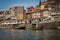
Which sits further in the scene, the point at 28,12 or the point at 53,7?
the point at 28,12

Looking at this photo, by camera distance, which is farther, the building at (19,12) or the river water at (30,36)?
the building at (19,12)

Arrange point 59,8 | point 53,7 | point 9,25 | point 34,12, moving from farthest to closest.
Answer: point 34,12 < point 53,7 < point 9,25 < point 59,8

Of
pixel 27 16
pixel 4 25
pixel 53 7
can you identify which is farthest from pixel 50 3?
pixel 4 25

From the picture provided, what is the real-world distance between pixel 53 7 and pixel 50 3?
286 cm

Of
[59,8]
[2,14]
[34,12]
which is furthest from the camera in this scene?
[2,14]

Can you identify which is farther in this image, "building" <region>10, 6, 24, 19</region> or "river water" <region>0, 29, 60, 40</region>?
"building" <region>10, 6, 24, 19</region>

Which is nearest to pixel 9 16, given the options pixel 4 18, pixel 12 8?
pixel 4 18

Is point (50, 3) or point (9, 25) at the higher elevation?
point (50, 3)

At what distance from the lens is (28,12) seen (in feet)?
346

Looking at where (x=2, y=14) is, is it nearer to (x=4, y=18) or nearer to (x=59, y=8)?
(x=4, y=18)

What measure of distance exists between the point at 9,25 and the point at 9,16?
1663cm

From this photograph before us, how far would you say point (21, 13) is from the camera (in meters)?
103

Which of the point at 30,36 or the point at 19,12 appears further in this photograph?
the point at 19,12

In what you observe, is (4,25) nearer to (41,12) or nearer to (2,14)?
(41,12)
